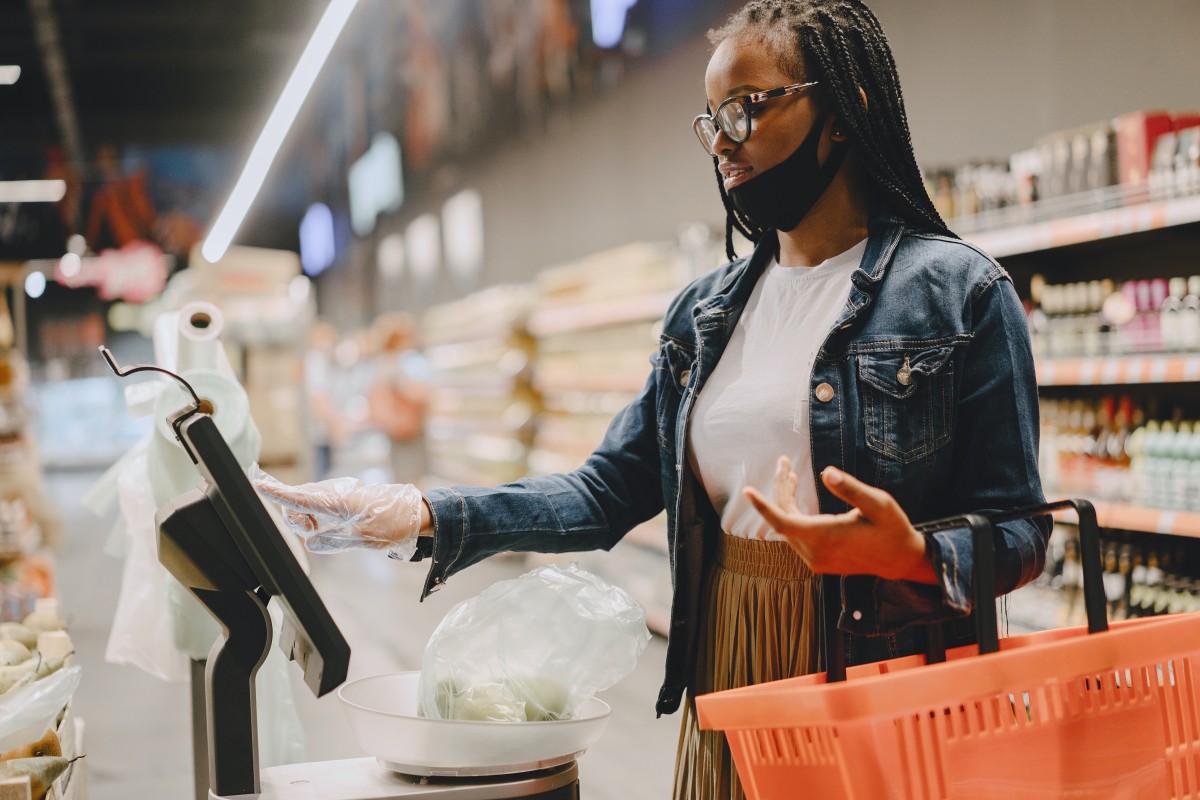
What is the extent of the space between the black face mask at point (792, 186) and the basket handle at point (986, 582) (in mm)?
466

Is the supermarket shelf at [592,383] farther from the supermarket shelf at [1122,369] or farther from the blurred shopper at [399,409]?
the blurred shopper at [399,409]

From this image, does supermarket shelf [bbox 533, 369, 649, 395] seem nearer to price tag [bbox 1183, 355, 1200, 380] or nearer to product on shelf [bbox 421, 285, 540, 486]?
product on shelf [bbox 421, 285, 540, 486]

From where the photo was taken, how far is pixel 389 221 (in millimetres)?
17297

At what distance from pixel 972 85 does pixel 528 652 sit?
413 centimetres

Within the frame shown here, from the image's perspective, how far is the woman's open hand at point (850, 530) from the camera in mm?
932

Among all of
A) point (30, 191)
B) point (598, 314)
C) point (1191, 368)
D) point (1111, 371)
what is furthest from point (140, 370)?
point (30, 191)

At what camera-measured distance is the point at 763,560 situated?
4.41 ft

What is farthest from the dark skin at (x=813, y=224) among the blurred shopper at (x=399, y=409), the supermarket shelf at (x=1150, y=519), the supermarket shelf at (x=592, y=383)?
the blurred shopper at (x=399, y=409)

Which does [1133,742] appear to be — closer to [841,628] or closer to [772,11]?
[841,628]

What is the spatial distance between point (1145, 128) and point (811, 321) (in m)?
2.32

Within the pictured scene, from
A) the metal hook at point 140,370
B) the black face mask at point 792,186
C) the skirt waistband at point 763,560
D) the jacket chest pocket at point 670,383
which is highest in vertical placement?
the black face mask at point 792,186

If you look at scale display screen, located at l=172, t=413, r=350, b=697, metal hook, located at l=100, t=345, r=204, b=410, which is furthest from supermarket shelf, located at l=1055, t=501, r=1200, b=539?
metal hook, located at l=100, t=345, r=204, b=410

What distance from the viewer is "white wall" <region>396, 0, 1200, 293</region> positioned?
3.77 m

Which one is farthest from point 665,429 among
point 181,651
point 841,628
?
point 181,651
